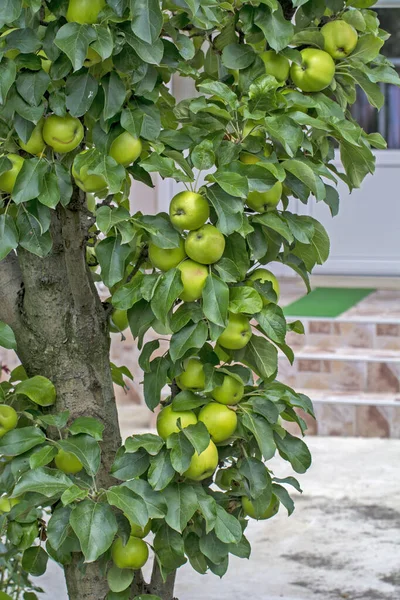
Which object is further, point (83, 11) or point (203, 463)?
point (203, 463)

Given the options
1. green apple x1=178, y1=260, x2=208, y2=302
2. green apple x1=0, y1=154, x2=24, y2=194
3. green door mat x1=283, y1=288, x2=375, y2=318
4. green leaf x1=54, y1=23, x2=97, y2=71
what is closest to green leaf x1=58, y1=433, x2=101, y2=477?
green apple x1=178, y1=260, x2=208, y2=302

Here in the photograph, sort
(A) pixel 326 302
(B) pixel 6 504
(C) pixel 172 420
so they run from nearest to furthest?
(C) pixel 172 420 → (B) pixel 6 504 → (A) pixel 326 302

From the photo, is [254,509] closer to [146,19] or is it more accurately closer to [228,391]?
[228,391]

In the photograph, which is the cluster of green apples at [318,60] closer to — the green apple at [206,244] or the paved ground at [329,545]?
the green apple at [206,244]

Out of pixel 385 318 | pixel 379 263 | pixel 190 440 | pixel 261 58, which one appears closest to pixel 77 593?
pixel 190 440

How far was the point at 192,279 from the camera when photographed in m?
1.21

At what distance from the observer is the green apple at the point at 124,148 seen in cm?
119

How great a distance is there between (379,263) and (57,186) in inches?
193

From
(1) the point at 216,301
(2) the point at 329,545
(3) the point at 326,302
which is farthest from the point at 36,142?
(3) the point at 326,302

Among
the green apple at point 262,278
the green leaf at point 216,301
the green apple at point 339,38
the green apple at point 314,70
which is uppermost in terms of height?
the green apple at point 339,38

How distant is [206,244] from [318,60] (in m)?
0.28

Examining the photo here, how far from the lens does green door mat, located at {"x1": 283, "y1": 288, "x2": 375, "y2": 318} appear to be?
490 centimetres

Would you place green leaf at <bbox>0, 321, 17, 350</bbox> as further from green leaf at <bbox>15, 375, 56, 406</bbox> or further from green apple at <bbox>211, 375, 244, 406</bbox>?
green apple at <bbox>211, 375, 244, 406</bbox>

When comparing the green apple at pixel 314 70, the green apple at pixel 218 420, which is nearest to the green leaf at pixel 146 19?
the green apple at pixel 314 70
